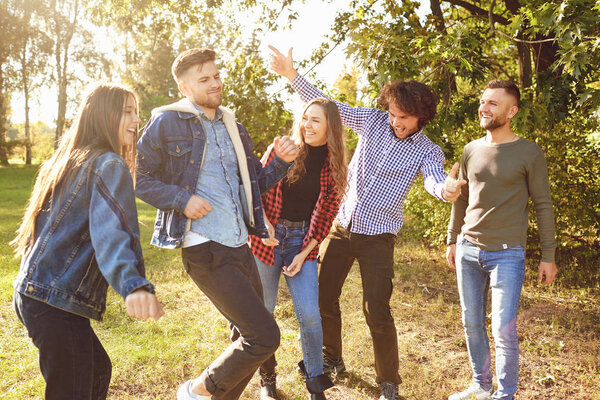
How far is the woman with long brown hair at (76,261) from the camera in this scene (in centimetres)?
219

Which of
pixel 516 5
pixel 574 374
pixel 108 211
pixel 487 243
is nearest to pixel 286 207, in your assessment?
pixel 487 243

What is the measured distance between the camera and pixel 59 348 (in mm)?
2229

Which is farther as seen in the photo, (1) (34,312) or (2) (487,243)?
(2) (487,243)

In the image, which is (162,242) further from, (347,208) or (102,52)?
(102,52)

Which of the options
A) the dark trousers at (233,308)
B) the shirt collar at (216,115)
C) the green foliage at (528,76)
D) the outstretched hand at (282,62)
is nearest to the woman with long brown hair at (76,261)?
the dark trousers at (233,308)

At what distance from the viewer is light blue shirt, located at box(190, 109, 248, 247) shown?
9.92ft

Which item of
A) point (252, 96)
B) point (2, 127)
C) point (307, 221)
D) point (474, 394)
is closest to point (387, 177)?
point (307, 221)

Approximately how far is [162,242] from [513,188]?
8.34ft

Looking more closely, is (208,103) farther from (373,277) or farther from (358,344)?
(358,344)

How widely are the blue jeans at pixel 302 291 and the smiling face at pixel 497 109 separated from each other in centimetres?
165

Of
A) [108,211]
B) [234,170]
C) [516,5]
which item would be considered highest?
[516,5]

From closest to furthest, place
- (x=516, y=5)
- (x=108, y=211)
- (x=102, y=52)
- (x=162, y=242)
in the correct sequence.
Answer: (x=108, y=211) → (x=162, y=242) → (x=516, y=5) → (x=102, y=52)

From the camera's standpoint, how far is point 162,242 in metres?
3.03

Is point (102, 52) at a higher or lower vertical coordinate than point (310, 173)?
higher
